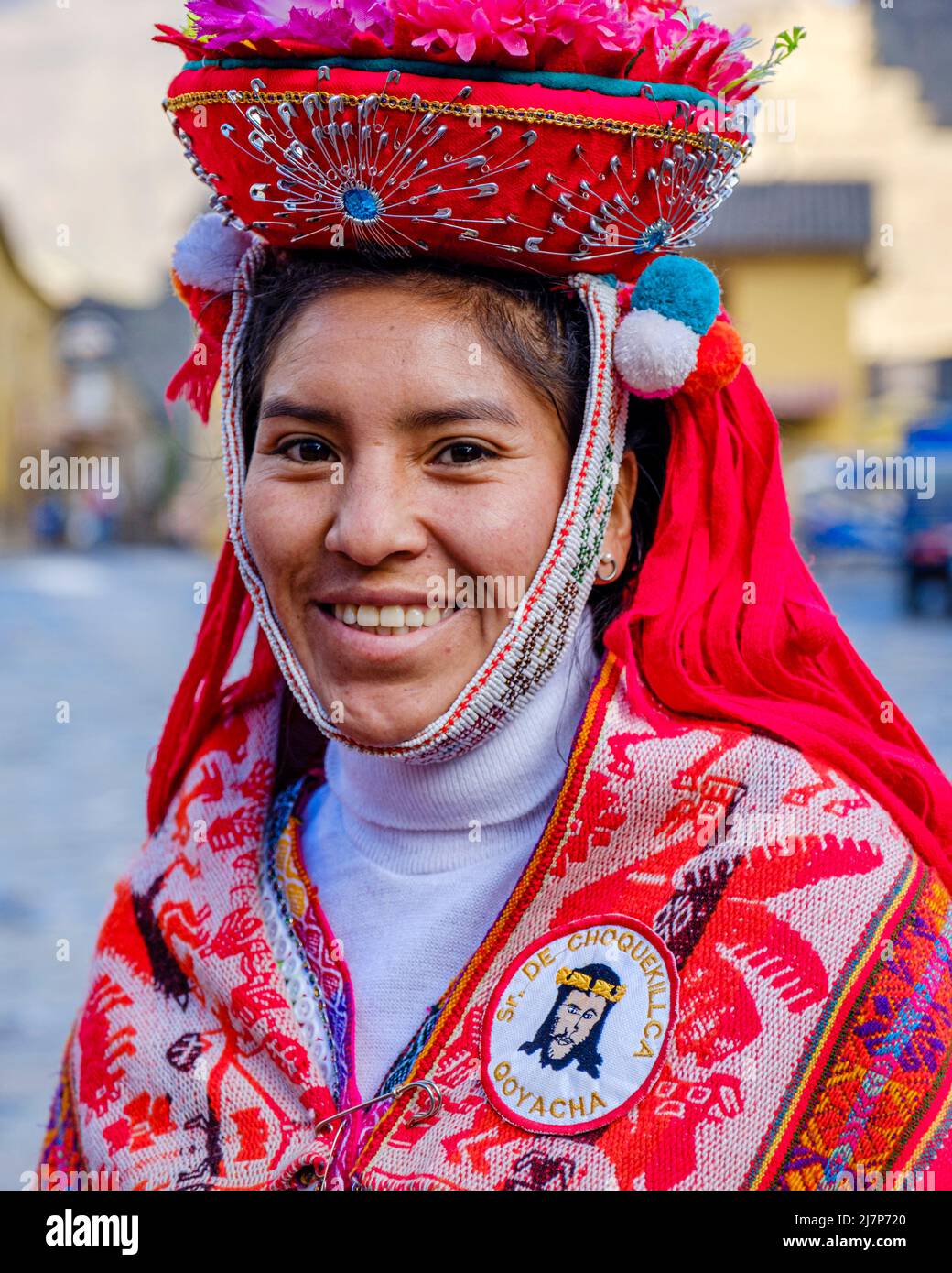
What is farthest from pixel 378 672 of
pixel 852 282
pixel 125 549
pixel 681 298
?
pixel 125 549

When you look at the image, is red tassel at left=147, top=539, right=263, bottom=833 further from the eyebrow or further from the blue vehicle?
the blue vehicle

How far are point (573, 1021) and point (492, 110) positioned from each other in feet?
3.39

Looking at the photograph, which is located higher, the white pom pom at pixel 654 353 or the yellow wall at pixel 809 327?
the yellow wall at pixel 809 327

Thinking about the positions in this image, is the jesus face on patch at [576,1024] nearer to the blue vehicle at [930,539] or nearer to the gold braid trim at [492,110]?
the gold braid trim at [492,110]

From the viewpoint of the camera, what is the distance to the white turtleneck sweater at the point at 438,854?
1.91m

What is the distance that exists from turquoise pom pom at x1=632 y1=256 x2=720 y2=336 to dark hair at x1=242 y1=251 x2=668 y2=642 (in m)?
0.09

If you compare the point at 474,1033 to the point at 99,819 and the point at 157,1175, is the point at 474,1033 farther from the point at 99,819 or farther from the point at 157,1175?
the point at 99,819

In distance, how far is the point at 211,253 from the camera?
2076 millimetres

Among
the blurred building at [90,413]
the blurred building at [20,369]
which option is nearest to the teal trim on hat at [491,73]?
the blurred building at [90,413]

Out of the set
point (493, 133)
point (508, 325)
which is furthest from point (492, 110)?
point (508, 325)

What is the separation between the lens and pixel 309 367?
1.83 meters

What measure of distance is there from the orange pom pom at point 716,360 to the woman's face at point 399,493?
0.65 feet

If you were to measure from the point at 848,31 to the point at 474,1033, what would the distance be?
4257cm

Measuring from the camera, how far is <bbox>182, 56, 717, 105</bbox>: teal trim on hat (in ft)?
5.65
